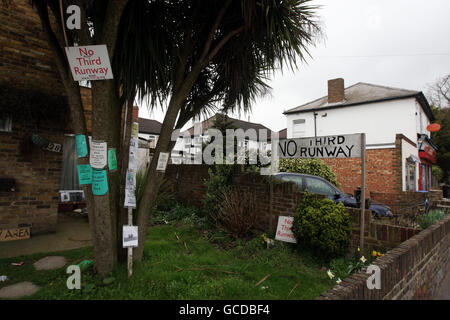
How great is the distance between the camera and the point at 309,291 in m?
2.76

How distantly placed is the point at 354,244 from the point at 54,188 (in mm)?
5572

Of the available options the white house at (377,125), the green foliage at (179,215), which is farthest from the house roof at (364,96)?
the green foliage at (179,215)

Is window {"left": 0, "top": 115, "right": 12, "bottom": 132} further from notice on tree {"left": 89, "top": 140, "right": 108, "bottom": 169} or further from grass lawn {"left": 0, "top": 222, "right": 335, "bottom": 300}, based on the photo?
notice on tree {"left": 89, "top": 140, "right": 108, "bottom": 169}

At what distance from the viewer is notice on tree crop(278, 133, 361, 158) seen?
3.85 meters

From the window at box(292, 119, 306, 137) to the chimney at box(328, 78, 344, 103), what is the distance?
211 centimetres

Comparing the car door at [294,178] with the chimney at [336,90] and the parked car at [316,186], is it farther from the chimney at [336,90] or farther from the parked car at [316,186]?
the chimney at [336,90]

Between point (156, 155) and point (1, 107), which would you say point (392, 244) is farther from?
point (1, 107)

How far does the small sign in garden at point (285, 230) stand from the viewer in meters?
4.11

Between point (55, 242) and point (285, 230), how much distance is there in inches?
156

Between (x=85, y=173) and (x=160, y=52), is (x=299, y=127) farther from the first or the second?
(x=85, y=173)

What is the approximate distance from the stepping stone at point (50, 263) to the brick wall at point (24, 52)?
10.4ft

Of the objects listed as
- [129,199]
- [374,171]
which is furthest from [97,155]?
[374,171]

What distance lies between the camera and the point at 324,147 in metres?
4.18

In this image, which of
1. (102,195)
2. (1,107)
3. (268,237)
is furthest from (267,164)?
(1,107)
